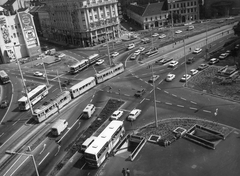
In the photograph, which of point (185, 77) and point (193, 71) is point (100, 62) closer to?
point (193, 71)

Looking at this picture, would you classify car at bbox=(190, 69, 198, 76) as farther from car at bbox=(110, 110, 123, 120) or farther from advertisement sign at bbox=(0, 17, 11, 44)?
advertisement sign at bbox=(0, 17, 11, 44)

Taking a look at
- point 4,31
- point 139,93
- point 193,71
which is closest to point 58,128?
point 139,93

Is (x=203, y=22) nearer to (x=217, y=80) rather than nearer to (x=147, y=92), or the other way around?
(x=217, y=80)

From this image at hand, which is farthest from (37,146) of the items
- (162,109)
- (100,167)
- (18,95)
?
(18,95)

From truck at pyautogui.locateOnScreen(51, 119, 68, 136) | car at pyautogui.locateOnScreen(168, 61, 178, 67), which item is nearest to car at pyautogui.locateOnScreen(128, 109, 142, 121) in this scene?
truck at pyautogui.locateOnScreen(51, 119, 68, 136)

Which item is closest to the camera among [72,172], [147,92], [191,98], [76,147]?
[72,172]

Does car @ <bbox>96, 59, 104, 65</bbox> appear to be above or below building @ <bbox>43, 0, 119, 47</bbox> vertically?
below
